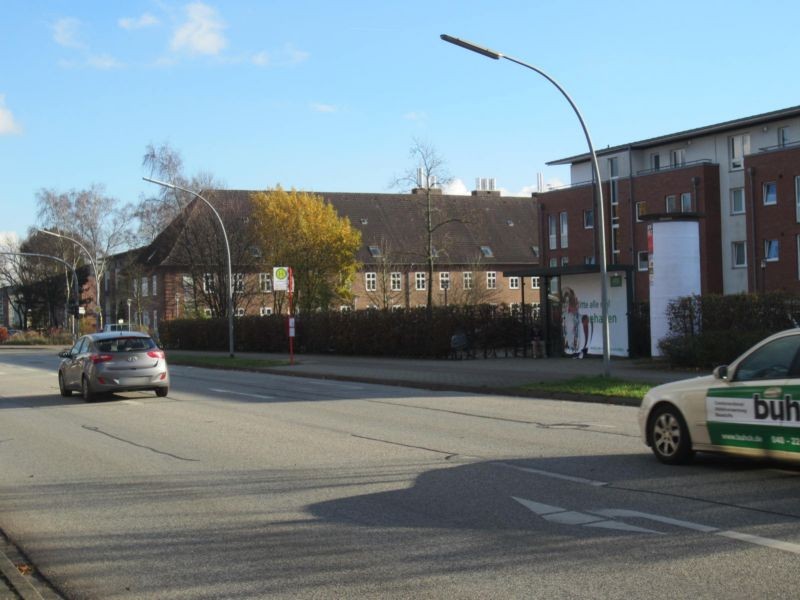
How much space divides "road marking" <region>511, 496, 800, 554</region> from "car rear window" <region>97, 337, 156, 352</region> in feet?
45.5

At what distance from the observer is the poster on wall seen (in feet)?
91.8

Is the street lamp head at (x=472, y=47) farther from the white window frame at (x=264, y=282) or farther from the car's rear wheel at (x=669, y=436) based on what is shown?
the white window frame at (x=264, y=282)

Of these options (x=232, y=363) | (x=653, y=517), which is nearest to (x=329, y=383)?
(x=232, y=363)

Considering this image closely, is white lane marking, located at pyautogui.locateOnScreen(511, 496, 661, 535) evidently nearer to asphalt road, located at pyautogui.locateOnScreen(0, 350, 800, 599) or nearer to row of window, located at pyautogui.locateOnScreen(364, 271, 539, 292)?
asphalt road, located at pyautogui.locateOnScreen(0, 350, 800, 599)

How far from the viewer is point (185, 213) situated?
198 ft

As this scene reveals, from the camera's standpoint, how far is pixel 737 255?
173ft

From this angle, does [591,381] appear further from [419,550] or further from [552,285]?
[419,550]

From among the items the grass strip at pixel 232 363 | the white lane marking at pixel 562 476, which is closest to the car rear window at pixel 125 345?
the grass strip at pixel 232 363

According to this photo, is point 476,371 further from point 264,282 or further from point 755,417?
point 264,282

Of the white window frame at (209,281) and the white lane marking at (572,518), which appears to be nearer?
the white lane marking at (572,518)

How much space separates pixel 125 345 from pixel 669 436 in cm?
1365

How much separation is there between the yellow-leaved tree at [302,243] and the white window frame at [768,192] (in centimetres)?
2446

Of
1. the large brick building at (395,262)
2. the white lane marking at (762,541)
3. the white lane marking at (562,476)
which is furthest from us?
the large brick building at (395,262)

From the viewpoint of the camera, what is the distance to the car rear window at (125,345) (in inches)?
788
